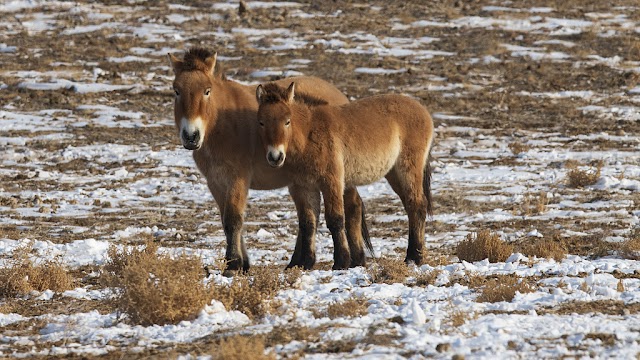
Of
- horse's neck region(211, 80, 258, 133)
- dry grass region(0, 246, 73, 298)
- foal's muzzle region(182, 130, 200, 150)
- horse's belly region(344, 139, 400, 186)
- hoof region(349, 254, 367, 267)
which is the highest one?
horse's neck region(211, 80, 258, 133)

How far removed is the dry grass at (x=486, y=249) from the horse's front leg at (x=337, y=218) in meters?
1.42

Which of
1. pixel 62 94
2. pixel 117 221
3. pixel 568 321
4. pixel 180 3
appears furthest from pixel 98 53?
pixel 568 321

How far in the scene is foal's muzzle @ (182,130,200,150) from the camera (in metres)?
9.88

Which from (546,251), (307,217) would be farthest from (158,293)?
(546,251)

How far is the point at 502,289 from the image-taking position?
27.2ft

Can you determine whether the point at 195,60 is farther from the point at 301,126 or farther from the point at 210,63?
the point at 301,126

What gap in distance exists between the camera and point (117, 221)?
48.4 ft

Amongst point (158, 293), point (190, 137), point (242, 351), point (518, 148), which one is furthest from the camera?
point (518, 148)

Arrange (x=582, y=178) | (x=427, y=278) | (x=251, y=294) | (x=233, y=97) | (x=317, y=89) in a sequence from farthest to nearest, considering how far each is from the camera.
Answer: (x=582, y=178) < (x=317, y=89) < (x=233, y=97) < (x=427, y=278) < (x=251, y=294)

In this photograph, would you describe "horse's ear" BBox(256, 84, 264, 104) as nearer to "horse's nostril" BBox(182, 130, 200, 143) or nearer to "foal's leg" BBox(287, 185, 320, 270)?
"horse's nostril" BBox(182, 130, 200, 143)

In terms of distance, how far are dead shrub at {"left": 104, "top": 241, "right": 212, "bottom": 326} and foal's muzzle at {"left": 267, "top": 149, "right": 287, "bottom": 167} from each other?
2.18 metres

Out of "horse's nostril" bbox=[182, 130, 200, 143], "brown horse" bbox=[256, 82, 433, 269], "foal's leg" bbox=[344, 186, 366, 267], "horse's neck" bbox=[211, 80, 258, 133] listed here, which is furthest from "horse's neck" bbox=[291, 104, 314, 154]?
"foal's leg" bbox=[344, 186, 366, 267]

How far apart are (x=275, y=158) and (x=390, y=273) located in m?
1.60

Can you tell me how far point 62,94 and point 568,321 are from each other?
1772cm
